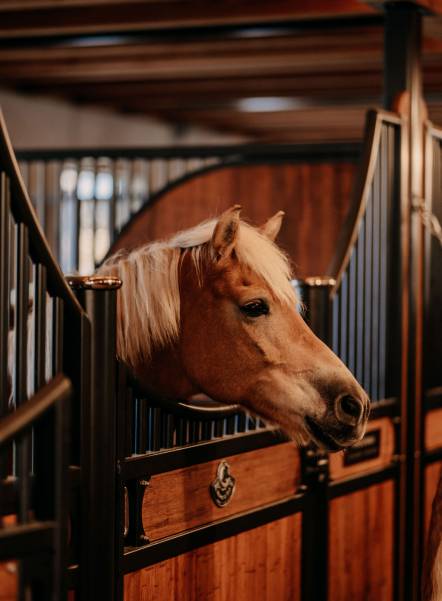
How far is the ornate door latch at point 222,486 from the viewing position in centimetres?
212

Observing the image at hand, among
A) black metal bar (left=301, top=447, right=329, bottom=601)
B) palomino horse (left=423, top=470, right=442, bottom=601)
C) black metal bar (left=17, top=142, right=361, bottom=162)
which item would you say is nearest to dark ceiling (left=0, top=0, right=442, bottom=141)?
black metal bar (left=17, top=142, right=361, bottom=162)

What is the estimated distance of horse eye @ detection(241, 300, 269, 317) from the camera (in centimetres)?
195

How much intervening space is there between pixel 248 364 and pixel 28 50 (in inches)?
113

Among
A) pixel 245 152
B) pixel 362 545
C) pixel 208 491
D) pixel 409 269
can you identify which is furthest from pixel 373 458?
pixel 245 152

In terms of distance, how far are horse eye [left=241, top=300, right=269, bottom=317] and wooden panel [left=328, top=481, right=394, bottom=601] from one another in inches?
38.4

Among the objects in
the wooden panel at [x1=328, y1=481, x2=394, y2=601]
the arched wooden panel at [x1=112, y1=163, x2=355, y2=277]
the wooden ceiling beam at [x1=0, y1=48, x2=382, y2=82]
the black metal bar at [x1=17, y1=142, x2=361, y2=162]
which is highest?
the wooden ceiling beam at [x1=0, y1=48, x2=382, y2=82]

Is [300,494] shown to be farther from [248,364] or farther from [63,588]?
[63,588]

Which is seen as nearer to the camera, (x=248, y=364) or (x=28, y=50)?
(x=248, y=364)

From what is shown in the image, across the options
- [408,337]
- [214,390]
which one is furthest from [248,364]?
[408,337]

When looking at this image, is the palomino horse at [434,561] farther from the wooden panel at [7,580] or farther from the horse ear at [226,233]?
the wooden panel at [7,580]

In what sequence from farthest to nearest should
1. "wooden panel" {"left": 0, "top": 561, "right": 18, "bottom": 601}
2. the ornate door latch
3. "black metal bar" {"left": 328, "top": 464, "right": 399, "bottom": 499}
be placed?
"black metal bar" {"left": 328, "top": 464, "right": 399, "bottom": 499}
the ornate door latch
"wooden panel" {"left": 0, "top": 561, "right": 18, "bottom": 601}

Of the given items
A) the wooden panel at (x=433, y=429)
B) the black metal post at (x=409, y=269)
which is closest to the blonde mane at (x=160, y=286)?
the black metal post at (x=409, y=269)

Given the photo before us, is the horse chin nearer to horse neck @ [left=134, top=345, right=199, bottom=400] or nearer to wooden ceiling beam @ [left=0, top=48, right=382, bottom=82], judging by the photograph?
horse neck @ [left=134, top=345, right=199, bottom=400]

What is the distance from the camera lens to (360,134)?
7.74 m
